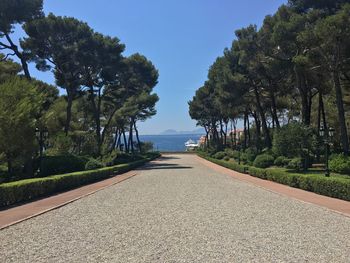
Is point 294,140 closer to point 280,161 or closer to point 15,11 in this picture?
point 280,161

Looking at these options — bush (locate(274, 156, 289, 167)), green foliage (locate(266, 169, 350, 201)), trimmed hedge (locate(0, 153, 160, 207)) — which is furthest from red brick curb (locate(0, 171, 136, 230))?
bush (locate(274, 156, 289, 167))

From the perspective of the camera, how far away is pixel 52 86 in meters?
42.2

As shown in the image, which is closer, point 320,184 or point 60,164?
point 320,184

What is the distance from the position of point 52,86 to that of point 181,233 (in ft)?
119

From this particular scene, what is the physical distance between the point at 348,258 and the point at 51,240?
5001mm

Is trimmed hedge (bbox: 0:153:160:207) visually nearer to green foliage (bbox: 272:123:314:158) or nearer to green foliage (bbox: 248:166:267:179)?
green foliage (bbox: 248:166:267:179)

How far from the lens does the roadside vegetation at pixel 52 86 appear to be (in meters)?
20.3

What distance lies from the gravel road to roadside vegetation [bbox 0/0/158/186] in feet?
14.8

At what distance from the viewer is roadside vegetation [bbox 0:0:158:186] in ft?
66.7

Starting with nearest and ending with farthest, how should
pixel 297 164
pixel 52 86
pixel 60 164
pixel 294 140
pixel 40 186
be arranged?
pixel 40 186 → pixel 294 140 → pixel 60 164 → pixel 297 164 → pixel 52 86

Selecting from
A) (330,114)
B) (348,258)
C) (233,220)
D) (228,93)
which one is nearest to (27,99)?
(233,220)

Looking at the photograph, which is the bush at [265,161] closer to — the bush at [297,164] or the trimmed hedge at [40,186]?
the bush at [297,164]

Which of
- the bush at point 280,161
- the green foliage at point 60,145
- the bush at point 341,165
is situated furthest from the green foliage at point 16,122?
the bush at point 280,161

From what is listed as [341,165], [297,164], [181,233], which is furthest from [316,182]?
[297,164]
